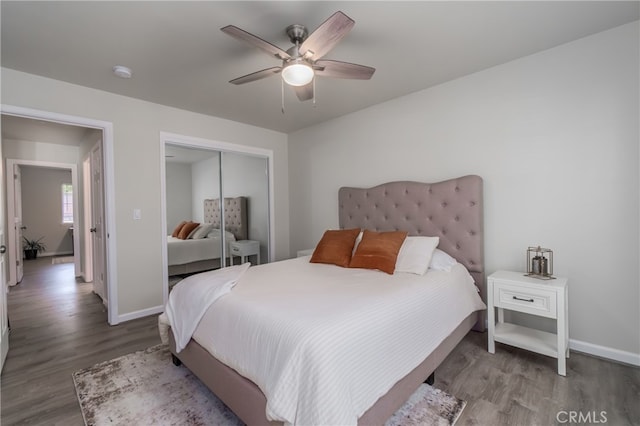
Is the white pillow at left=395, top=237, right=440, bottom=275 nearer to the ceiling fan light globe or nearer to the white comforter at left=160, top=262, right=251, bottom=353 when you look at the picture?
the white comforter at left=160, top=262, right=251, bottom=353

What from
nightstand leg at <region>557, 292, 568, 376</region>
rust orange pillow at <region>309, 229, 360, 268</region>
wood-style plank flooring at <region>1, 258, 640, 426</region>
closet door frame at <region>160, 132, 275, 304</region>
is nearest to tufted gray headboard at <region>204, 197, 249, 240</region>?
closet door frame at <region>160, 132, 275, 304</region>

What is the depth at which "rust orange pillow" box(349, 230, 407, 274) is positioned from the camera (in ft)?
8.14

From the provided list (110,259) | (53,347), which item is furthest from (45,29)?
(53,347)

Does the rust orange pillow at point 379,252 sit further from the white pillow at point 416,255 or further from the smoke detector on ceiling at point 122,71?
the smoke detector on ceiling at point 122,71

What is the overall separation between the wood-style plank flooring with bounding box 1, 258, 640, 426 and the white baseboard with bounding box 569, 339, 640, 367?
0.05 metres

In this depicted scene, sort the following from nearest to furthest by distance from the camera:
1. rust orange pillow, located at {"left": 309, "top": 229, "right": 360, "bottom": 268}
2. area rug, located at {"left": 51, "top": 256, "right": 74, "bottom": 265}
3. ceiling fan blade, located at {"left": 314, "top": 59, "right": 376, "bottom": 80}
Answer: ceiling fan blade, located at {"left": 314, "top": 59, "right": 376, "bottom": 80}
rust orange pillow, located at {"left": 309, "top": 229, "right": 360, "bottom": 268}
area rug, located at {"left": 51, "top": 256, "right": 74, "bottom": 265}

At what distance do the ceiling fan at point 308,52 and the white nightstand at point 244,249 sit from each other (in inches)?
105

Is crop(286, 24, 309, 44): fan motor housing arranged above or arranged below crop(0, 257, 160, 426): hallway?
above

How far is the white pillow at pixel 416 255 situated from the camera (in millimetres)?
2426

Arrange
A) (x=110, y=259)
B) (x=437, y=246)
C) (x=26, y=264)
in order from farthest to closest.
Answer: (x=26, y=264), (x=110, y=259), (x=437, y=246)

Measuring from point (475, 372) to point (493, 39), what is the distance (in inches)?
99.0

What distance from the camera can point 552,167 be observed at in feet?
7.79

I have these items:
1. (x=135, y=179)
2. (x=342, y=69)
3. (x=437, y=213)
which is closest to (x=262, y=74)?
(x=342, y=69)

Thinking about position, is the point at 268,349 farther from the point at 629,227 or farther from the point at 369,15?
the point at 629,227
